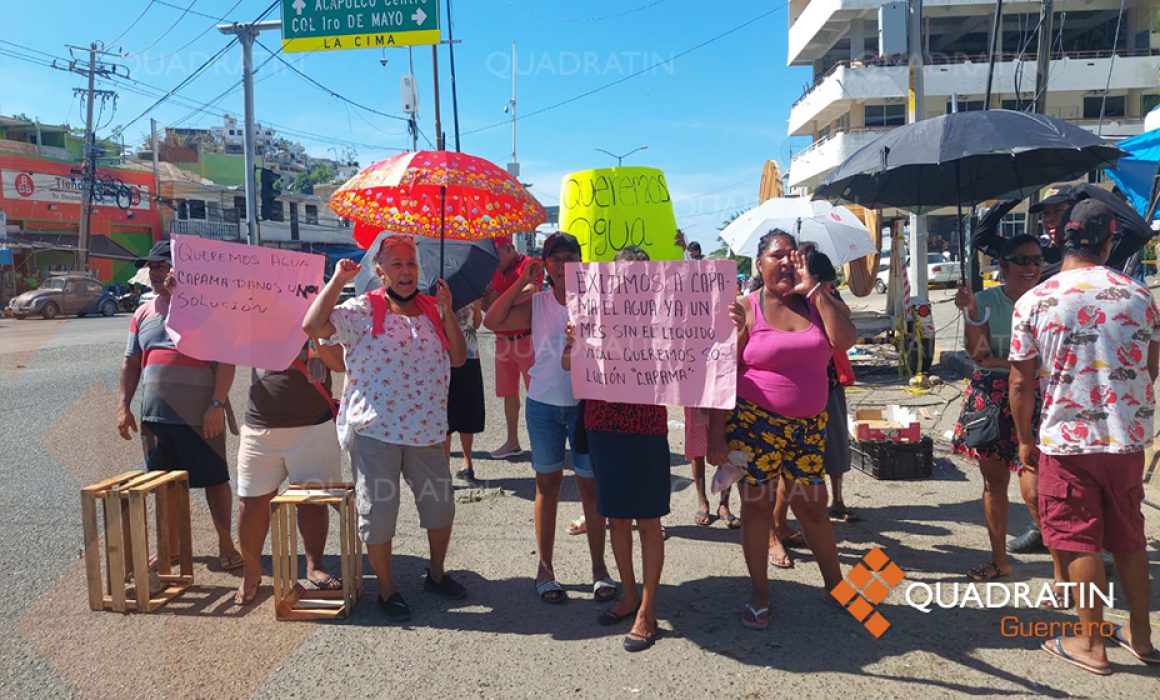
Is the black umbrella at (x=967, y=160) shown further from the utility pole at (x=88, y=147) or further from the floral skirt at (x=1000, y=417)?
the utility pole at (x=88, y=147)

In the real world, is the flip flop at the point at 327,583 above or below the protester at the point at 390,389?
below

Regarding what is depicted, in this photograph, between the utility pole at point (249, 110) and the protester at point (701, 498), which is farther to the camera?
the utility pole at point (249, 110)

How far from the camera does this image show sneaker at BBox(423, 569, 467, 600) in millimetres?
3994

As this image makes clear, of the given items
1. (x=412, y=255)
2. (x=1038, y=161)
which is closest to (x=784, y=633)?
(x=412, y=255)

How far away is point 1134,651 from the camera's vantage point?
315cm

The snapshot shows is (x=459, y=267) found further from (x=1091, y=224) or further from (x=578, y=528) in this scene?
(x=1091, y=224)

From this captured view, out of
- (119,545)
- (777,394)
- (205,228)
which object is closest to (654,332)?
(777,394)

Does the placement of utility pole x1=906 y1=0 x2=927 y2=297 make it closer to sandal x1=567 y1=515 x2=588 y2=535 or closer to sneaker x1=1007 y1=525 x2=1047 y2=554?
sneaker x1=1007 y1=525 x2=1047 y2=554

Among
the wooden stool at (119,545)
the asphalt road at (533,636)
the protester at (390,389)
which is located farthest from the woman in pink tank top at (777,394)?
the wooden stool at (119,545)

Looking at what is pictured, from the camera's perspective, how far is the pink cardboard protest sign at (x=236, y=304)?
379cm

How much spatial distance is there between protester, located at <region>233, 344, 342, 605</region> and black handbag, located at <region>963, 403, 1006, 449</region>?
3.36 meters

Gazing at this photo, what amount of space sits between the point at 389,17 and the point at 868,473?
25.7ft

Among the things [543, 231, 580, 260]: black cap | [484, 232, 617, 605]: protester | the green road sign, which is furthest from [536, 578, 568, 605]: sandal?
the green road sign

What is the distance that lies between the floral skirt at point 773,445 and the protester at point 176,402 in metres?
2.72
